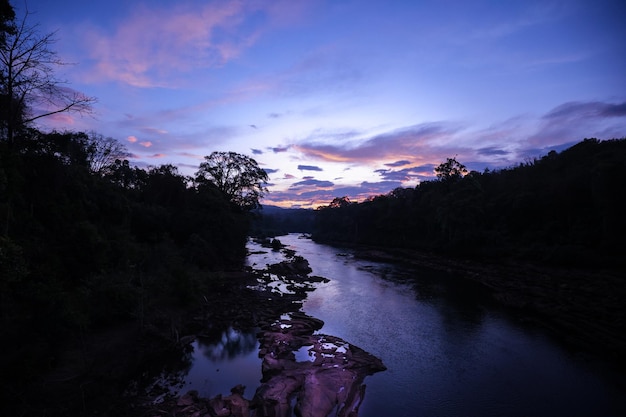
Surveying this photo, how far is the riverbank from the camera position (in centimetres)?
1730

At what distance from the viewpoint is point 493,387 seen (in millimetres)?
13188

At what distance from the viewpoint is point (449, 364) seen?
1512cm

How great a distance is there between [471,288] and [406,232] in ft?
125

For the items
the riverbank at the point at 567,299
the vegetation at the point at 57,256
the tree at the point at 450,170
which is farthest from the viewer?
the tree at the point at 450,170

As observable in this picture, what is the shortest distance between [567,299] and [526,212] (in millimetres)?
26102

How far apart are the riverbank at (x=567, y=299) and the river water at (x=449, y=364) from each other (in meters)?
1.31

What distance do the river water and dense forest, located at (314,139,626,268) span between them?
18282mm

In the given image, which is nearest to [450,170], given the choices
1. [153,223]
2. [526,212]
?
[526,212]

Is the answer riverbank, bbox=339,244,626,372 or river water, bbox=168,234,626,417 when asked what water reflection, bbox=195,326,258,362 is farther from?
riverbank, bbox=339,244,626,372

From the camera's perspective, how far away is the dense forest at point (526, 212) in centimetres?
3316

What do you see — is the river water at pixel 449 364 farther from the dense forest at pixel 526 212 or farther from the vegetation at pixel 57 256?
the dense forest at pixel 526 212

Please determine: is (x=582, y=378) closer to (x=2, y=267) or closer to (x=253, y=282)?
(x=2, y=267)

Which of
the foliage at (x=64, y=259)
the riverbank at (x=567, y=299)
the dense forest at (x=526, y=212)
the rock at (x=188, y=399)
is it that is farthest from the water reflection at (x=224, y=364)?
the dense forest at (x=526, y=212)

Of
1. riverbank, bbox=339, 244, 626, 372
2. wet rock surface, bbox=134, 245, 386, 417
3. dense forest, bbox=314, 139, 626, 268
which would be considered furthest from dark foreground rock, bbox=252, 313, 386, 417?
dense forest, bbox=314, 139, 626, 268
